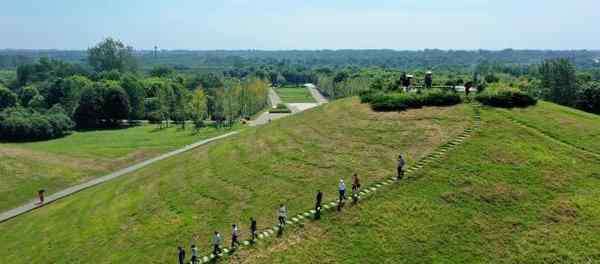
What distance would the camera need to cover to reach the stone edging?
28.0 meters

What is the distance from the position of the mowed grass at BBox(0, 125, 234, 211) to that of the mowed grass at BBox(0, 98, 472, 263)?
8499 millimetres

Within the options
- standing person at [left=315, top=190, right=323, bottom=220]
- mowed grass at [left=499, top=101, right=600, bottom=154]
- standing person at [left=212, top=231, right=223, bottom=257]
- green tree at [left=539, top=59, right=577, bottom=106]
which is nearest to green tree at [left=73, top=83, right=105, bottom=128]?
standing person at [left=212, top=231, right=223, bottom=257]

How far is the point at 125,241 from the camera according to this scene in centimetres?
3272

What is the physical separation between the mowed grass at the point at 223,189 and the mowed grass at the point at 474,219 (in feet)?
10.5

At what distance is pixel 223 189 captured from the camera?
36.6m

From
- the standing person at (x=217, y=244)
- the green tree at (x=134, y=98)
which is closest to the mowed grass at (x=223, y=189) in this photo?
the standing person at (x=217, y=244)

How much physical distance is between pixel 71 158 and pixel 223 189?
131 ft

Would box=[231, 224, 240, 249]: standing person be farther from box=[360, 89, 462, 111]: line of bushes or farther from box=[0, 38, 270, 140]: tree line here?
box=[0, 38, 270, 140]: tree line

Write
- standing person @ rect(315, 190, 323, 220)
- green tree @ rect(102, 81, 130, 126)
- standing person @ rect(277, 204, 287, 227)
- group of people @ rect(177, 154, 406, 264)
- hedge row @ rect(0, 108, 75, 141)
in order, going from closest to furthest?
group of people @ rect(177, 154, 406, 264) < standing person @ rect(277, 204, 287, 227) < standing person @ rect(315, 190, 323, 220) < hedge row @ rect(0, 108, 75, 141) < green tree @ rect(102, 81, 130, 126)

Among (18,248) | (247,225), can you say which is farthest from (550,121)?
(18,248)

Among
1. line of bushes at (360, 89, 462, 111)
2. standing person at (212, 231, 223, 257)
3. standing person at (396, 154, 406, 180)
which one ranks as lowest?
standing person at (212, 231, 223, 257)

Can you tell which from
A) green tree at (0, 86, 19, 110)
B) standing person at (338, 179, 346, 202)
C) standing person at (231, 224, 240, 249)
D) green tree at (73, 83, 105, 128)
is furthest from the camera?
green tree at (0, 86, 19, 110)

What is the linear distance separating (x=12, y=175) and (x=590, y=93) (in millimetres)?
75621

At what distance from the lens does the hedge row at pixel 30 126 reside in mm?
88438
